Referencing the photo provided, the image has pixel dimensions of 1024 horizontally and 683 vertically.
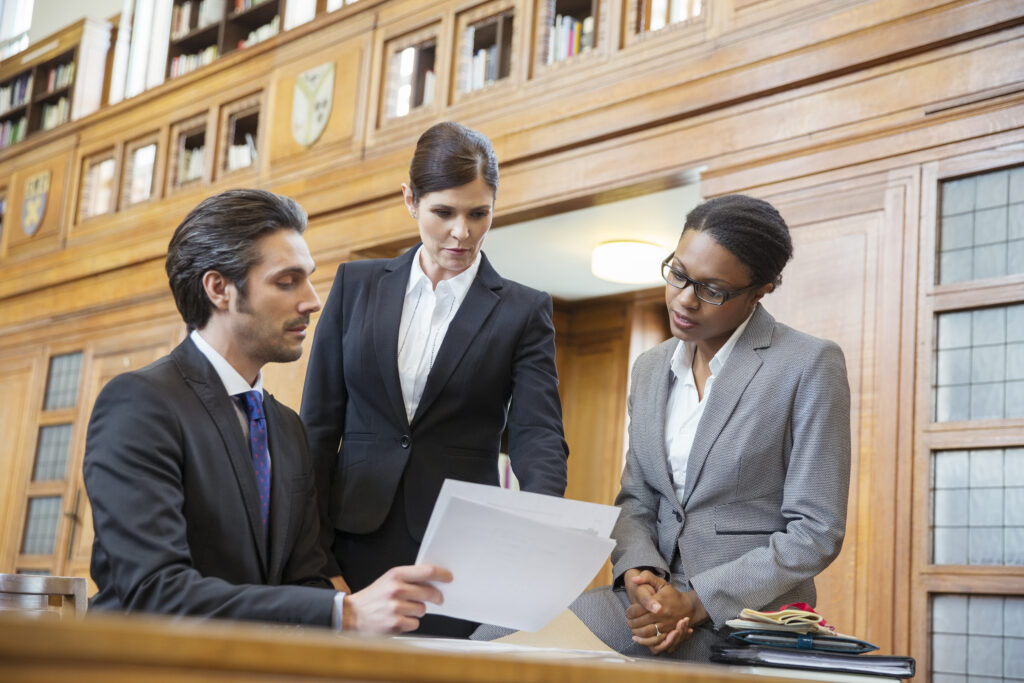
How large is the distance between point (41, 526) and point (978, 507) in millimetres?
6970

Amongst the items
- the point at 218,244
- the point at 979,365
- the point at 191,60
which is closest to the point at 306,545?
the point at 218,244

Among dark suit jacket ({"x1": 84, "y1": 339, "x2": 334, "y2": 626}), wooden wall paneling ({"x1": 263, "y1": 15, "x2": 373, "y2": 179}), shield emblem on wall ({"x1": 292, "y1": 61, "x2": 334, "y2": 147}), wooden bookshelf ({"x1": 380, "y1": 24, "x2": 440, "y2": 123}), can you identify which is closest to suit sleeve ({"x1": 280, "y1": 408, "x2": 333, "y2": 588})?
dark suit jacket ({"x1": 84, "y1": 339, "x2": 334, "y2": 626})

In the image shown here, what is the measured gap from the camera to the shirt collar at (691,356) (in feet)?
7.99

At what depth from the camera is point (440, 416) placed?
2.44m

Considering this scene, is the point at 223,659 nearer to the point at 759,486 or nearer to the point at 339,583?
the point at 339,583

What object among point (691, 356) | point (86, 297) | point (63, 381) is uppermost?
point (86, 297)

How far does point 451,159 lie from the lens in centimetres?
240

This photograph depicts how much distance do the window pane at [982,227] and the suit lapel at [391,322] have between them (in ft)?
7.80

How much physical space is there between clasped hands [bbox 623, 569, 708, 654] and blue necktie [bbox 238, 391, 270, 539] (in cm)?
74

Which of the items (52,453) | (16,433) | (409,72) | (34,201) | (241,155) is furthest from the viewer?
(34,201)

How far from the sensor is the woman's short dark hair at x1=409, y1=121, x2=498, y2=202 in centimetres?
240

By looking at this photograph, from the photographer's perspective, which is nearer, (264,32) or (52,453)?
(264,32)

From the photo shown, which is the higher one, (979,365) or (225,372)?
(979,365)

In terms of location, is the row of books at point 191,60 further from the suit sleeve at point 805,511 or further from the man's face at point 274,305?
the suit sleeve at point 805,511
